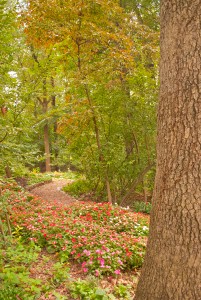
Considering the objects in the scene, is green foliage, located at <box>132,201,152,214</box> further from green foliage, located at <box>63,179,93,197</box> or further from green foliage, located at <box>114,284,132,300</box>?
green foliage, located at <box>114,284,132,300</box>

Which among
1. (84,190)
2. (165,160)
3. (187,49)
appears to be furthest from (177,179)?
(84,190)

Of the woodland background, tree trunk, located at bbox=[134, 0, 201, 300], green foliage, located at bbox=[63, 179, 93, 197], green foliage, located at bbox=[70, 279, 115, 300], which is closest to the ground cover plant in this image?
green foliage, located at bbox=[70, 279, 115, 300]

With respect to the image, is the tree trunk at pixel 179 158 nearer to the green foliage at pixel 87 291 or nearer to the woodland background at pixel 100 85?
the green foliage at pixel 87 291

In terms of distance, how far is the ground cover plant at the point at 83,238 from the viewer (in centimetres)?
370

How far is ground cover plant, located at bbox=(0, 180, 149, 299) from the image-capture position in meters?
3.70

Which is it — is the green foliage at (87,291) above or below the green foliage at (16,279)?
below

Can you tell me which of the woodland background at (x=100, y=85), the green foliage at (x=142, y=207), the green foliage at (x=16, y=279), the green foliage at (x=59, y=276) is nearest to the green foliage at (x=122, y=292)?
the green foliage at (x=59, y=276)

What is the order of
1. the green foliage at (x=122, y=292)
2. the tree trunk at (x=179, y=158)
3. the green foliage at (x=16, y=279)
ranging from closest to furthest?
the tree trunk at (x=179, y=158) → the green foliage at (x=16, y=279) → the green foliage at (x=122, y=292)

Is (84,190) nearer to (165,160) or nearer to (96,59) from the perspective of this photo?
(96,59)

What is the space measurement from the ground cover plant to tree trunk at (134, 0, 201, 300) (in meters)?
1.30

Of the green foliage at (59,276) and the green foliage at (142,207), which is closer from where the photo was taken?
the green foliage at (59,276)

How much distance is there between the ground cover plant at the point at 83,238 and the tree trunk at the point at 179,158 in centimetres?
130

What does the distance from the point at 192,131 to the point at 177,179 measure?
405 millimetres

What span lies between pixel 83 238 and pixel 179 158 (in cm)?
281
